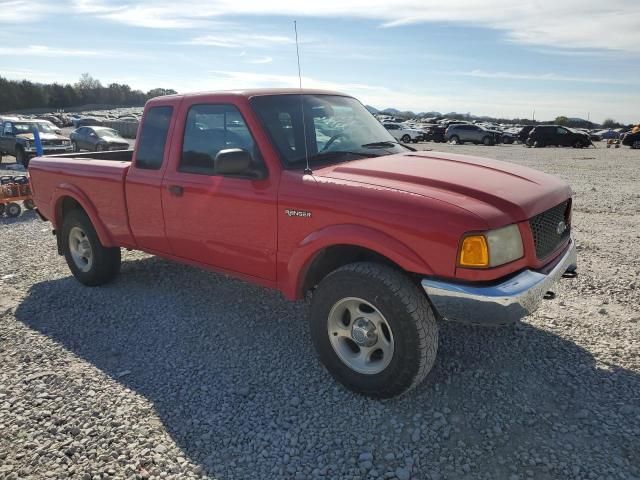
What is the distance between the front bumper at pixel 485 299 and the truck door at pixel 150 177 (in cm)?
263

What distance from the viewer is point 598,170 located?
16828 millimetres

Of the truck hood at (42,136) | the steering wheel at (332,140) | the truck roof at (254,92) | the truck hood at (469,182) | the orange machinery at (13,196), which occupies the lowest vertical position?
the orange machinery at (13,196)

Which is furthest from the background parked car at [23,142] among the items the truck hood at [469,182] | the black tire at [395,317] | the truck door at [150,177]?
the black tire at [395,317]

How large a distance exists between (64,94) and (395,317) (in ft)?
383

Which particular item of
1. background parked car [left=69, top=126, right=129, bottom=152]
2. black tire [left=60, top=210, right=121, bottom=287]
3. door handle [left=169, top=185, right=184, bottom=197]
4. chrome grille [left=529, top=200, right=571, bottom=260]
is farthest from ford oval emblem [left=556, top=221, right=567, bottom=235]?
background parked car [left=69, top=126, right=129, bottom=152]

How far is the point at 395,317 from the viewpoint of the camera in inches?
122

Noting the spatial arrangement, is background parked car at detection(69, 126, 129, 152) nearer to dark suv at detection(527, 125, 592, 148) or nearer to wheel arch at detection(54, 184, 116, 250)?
Answer: wheel arch at detection(54, 184, 116, 250)

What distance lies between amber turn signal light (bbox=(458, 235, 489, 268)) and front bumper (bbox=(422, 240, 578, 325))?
14 cm

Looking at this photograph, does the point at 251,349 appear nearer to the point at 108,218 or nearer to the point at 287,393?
the point at 287,393

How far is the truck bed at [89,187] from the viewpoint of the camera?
491 cm

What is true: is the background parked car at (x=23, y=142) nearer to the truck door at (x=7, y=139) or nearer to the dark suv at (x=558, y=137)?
the truck door at (x=7, y=139)

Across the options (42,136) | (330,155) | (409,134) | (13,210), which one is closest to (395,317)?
(330,155)

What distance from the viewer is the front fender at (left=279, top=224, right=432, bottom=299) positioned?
3031 millimetres

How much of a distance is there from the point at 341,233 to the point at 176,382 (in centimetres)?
166
